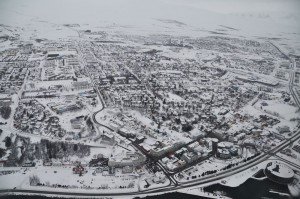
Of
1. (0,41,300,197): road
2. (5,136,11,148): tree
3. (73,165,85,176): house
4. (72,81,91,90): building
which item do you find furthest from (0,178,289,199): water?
(72,81,91,90): building

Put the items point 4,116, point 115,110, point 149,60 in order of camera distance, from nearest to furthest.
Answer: point 4,116 < point 115,110 < point 149,60

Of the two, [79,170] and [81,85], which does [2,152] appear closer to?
[79,170]

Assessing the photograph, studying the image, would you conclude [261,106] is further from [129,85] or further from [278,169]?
[129,85]

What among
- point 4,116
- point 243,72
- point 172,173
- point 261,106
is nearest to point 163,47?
point 243,72

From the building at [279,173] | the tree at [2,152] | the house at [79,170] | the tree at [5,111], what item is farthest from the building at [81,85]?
the building at [279,173]

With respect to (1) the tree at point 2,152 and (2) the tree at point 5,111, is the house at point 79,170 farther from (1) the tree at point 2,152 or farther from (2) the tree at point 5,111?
(2) the tree at point 5,111

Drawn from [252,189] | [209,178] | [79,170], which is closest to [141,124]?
[79,170]

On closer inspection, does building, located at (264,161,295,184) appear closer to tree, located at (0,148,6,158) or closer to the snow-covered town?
the snow-covered town

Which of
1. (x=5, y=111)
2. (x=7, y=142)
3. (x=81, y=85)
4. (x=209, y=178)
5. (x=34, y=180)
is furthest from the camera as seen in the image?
(x=81, y=85)
